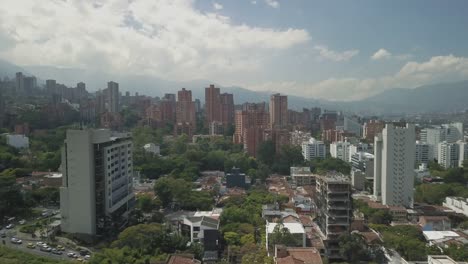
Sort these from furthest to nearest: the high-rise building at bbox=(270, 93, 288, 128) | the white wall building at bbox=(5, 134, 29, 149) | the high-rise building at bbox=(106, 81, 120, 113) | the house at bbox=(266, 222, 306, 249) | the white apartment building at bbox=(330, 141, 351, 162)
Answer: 1. the high-rise building at bbox=(106, 81, 120, 113)
2. the high-rise building at bbox=(270, 93, 288, 128)
3. the white apartment building at bbox=(330, 141, 351, 162)
4. the white wall building at bbox=(5, 134, 29, 149)
5. the house at bbox=(266, 222, 306, 249)

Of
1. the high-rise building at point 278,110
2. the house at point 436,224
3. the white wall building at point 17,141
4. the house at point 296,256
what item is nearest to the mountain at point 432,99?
the high-rise building at point 278,110

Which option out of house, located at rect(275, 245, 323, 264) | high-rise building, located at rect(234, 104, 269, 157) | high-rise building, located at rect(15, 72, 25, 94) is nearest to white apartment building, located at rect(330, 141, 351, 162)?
high-rise building, located at rect(234, 104, 269, 157)

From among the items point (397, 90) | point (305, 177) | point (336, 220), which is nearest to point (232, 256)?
point (336, 220)

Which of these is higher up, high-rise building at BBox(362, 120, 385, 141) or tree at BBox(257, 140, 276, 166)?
high-rise building at BBox(362, 120, 385, 141)

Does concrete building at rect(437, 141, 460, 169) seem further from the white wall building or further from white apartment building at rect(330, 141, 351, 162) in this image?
the white wall building

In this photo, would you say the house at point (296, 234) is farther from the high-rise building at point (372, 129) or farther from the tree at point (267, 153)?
the high-rise building at point (372, 129)

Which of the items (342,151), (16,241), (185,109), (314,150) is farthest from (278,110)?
(16,241)
